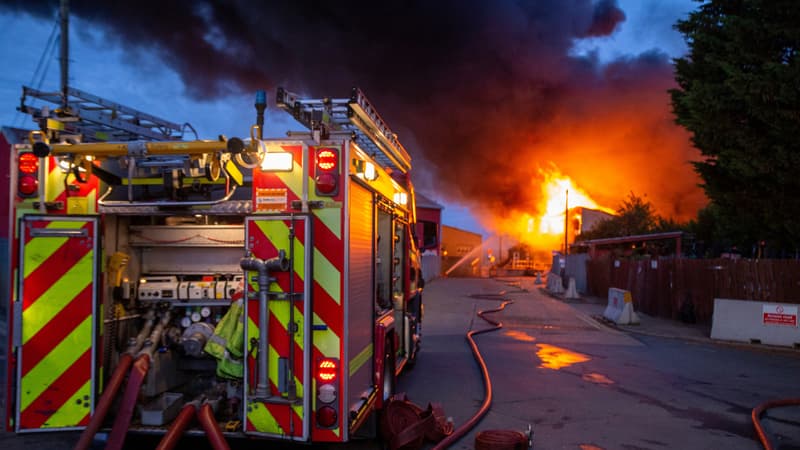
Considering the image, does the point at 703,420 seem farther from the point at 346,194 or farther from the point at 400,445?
the point at 346,194

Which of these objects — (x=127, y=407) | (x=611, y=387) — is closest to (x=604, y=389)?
(x=611, y=387)

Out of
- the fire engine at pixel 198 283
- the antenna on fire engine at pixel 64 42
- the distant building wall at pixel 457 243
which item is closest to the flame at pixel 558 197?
the distant building wall at pixel 457 243

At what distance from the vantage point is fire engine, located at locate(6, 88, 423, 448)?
4602 millimetres

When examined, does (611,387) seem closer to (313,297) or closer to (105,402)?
(313,297)

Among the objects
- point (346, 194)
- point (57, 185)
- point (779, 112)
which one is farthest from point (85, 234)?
point (779, 112)

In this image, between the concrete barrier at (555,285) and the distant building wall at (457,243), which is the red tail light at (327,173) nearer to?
the concrete barrier at (555,285)

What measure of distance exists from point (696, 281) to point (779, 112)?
5452 millimetres

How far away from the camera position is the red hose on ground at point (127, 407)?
177 inches

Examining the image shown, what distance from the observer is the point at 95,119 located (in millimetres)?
5609

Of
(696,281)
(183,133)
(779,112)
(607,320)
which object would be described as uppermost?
(779,112)

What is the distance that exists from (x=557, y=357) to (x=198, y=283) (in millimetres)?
7911

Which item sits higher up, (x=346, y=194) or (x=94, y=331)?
(x=346, y=194)

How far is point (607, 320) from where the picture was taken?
17609 mm

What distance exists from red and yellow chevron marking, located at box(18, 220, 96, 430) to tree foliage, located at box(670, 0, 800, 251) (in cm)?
1370
